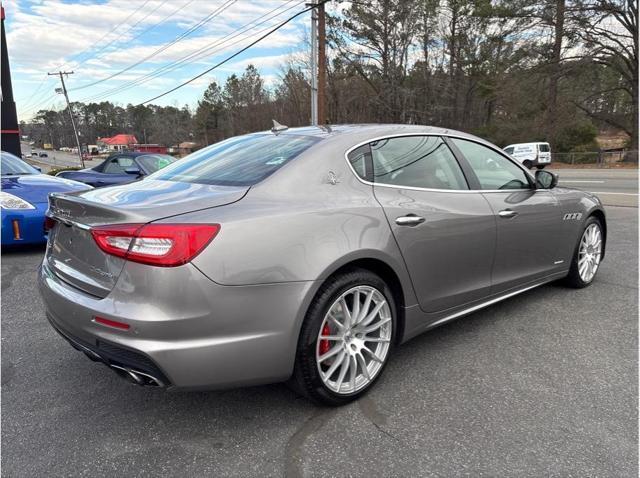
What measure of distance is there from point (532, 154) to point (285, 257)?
29873 millimetres

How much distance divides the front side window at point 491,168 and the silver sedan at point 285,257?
2cm

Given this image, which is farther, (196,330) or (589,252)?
(589,252)

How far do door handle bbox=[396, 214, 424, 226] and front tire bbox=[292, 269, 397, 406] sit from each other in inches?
13.8

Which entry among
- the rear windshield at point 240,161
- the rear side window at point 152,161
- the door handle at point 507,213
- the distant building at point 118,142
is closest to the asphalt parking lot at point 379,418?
the door handle at point 507,213

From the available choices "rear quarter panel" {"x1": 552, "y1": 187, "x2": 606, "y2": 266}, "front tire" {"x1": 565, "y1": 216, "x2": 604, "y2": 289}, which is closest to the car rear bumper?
"rear quarter panel" {"x1": 552, "y1": 187, "x2": 606, "y2": 266}

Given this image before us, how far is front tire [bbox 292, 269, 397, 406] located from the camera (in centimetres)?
236

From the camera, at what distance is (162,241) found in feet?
6.68

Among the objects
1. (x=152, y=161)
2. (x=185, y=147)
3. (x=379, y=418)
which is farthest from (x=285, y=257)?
(x=185, y=147)

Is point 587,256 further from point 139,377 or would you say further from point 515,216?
point 139,377

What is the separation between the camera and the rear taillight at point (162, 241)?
79.6 inches

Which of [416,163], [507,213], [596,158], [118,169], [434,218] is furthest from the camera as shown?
[596,158]

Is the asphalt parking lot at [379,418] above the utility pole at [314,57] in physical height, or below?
below

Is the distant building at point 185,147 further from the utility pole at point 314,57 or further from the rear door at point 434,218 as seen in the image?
the rear door at point 434,218

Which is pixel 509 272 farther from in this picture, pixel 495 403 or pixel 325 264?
pixel 325 264
